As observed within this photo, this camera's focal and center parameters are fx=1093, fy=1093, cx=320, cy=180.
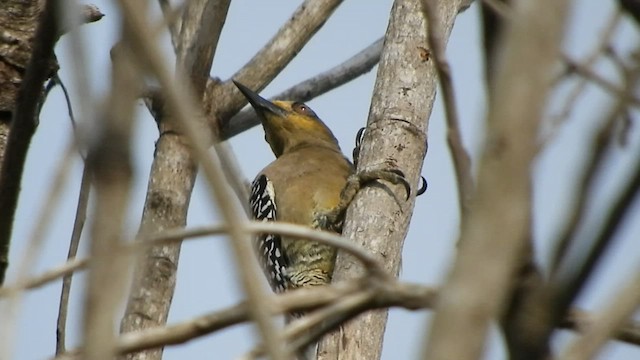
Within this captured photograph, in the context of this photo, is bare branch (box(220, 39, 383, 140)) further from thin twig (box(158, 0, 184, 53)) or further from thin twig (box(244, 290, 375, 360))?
thin twig (box(244, 290, 375, 360))

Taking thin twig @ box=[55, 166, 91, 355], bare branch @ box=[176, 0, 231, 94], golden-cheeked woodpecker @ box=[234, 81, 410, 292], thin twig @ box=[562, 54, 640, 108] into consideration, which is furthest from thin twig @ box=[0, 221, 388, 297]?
golden-cheeked woodpecker @ box=[234, 81, 410, 292]

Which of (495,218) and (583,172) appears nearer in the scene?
(495,218)

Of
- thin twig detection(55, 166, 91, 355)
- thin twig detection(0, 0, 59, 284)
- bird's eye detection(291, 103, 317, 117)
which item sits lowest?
thin twig detection(0, 0, 59, 284)

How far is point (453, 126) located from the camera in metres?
1.55

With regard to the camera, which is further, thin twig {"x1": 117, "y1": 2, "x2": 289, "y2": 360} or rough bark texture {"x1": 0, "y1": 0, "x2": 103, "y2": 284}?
rough bark texture {"x1": 0, "y1": 0, "x2": 103, "y2": 284}

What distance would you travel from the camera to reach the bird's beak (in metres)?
5.27

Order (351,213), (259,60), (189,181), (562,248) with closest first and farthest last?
(562,248) → (351,213) → (189,181) → (259,60)

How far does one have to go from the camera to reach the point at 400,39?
4.31m

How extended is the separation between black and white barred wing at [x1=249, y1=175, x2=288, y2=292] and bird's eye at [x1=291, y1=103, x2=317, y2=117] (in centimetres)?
74

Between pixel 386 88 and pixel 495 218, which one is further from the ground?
pixel 386 88

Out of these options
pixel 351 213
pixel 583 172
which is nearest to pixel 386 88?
pixel 351 213

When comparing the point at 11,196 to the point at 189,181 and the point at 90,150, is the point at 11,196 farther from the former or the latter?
the point at 189,181

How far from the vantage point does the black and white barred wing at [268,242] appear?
6715 mm

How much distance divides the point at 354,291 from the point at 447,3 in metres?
2.90
